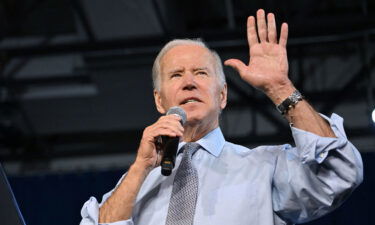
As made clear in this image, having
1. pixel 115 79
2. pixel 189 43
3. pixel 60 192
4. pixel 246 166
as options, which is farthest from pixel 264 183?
pixel 115 79

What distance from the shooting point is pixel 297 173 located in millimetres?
1678

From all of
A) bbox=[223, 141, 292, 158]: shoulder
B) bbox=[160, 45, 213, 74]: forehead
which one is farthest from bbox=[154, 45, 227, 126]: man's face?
bbox=[223, 141, 292, 158]: shoulder

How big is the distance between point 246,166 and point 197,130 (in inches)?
8.0

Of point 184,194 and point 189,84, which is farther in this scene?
point 189,84

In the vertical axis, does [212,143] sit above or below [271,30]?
below

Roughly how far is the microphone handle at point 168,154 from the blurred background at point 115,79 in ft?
9.54

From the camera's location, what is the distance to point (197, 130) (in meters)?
1.95

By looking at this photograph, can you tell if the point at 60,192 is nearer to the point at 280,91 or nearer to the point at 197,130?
the point at 197,130

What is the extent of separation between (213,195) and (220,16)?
3.59 meters

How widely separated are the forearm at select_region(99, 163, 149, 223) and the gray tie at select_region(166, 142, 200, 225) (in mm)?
101

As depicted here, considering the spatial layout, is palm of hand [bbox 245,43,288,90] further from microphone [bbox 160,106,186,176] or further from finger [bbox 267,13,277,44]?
microphone [bbox 160,106,186,176]

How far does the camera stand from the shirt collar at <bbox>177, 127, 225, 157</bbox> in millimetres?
1909

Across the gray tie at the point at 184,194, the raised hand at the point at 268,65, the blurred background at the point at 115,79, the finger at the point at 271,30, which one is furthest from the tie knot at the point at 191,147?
the blurred background at the point at 115,79

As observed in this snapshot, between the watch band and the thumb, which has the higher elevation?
the thumb
